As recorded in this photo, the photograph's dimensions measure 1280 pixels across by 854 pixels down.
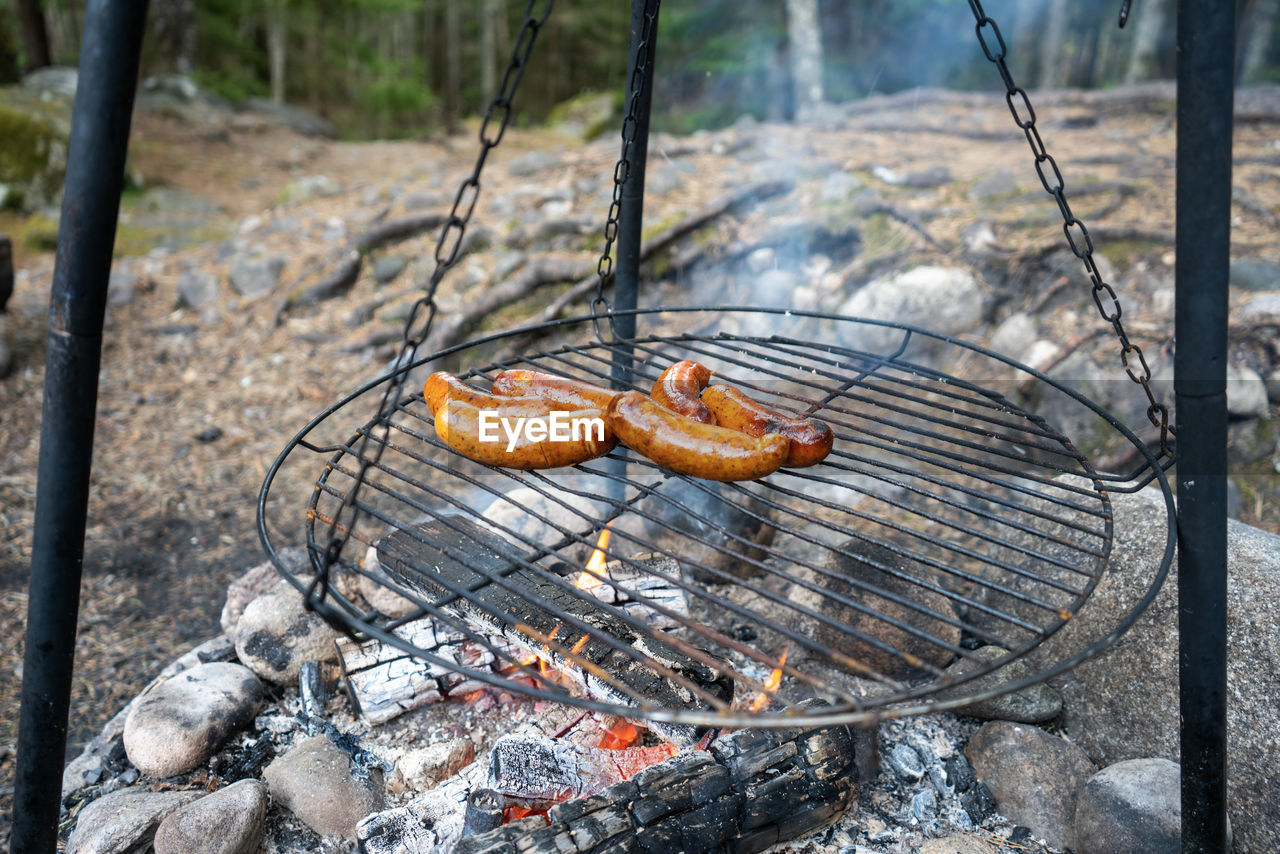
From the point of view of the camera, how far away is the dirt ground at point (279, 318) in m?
4.15

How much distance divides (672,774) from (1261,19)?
56.3 ft

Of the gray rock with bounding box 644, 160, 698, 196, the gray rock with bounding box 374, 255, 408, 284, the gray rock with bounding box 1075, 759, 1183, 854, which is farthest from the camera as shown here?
the gray rock with bounding box 644, 160, 698, 196

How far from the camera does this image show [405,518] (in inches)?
187

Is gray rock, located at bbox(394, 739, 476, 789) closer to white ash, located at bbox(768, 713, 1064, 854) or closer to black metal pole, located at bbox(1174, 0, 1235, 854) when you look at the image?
white ash, located at bbox(768, 713, 1064, 854)

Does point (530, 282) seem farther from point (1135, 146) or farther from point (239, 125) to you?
point (239, 125)

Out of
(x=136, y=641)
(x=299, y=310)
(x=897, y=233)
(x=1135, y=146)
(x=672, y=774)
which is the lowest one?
(x=136, y=641)

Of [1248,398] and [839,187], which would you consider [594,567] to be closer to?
[1248,398]

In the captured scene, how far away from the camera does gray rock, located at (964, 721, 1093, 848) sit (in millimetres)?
2396

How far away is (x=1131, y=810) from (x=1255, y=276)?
166 inches

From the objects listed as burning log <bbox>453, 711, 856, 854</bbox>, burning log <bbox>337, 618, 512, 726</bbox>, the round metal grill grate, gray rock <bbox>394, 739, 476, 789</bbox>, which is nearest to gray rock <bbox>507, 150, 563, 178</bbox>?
the round metal grill grate

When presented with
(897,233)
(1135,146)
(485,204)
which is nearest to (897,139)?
(1135,146)

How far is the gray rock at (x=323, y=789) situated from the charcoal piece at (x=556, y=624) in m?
0.59

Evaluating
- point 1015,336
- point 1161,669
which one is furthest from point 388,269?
point 1161,669

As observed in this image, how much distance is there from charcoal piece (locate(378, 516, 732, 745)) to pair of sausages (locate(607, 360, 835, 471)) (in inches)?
19.4
